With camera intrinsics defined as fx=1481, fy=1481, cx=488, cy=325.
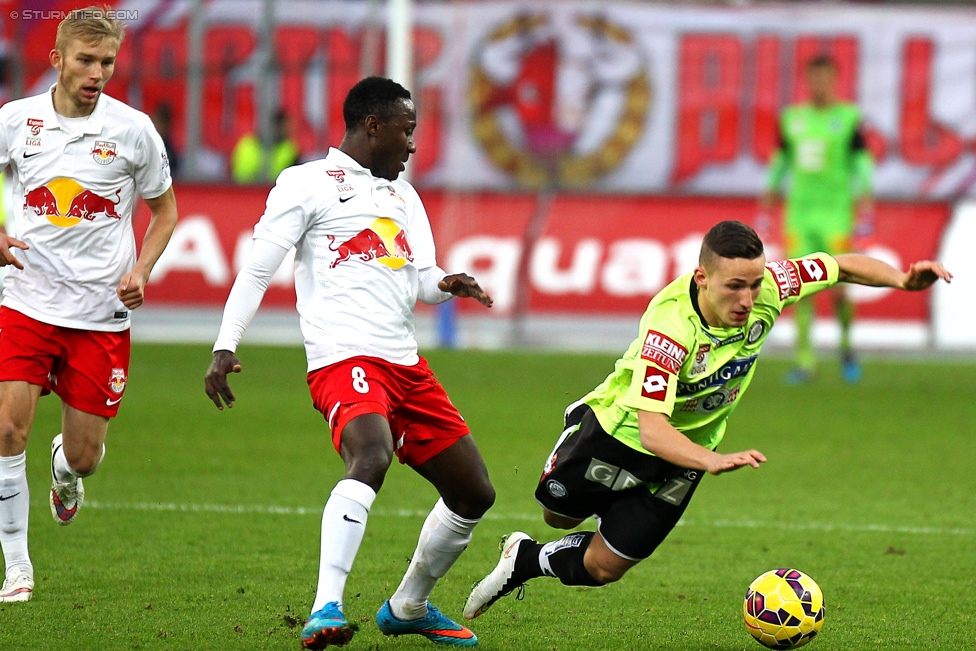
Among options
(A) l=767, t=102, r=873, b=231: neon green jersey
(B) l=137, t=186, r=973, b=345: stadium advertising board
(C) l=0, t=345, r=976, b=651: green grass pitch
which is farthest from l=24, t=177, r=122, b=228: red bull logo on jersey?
(B) l=137, t=186, r=973, b=345: stadium advertising board

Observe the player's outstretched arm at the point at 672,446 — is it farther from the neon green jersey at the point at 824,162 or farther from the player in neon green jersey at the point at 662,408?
the neon green jersey at the point at 824,162

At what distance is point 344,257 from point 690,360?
4.18 ft

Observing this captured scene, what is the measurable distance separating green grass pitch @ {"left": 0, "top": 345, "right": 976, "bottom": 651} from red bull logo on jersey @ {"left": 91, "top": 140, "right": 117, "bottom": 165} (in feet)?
A: 5.60

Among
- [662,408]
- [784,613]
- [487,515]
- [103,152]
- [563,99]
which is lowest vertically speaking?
[487,515]

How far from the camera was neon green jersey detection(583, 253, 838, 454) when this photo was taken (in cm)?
496

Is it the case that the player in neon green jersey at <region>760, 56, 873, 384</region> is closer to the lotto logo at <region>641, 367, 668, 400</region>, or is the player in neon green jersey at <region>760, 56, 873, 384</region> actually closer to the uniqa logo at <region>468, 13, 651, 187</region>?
the uniqa logo at <region>468, 13, 651, 187</region>

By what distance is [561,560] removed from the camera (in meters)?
5.46

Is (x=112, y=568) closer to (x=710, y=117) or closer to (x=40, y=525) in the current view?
(x=40, y=525)

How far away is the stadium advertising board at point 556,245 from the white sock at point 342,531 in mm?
11364

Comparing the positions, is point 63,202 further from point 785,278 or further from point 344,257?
point 785,278

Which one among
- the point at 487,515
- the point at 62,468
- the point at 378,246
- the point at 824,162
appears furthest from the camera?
the point at 824,162

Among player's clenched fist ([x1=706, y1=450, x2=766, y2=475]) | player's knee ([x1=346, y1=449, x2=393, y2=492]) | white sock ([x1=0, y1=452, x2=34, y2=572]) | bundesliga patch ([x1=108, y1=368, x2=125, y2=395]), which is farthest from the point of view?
bundesliga patch ([x1=108, y1=368, x2=125, y2=395])

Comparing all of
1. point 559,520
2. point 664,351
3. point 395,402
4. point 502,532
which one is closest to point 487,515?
point 502,532

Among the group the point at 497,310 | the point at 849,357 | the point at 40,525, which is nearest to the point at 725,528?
the point at 40,525
